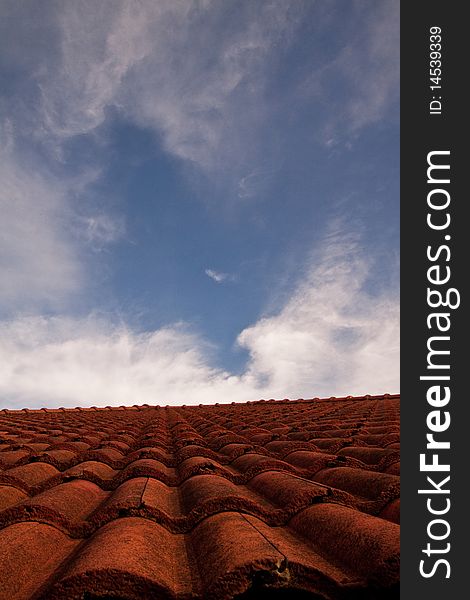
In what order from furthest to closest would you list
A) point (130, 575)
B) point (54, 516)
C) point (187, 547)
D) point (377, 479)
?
point (377, 479)
point (54, 516)
point (187, 547)
point (130, 575)

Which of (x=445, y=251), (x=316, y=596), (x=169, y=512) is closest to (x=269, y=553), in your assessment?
(x=316, y=596)

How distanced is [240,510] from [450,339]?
146cm

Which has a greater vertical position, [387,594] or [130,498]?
[130,498]

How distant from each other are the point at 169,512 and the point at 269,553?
109 centimetres

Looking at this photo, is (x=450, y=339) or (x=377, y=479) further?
(x=377, y=479)

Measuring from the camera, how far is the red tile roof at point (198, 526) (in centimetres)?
145

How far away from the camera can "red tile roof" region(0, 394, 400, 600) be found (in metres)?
1.45

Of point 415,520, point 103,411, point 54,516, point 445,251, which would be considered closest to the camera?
point 415,520

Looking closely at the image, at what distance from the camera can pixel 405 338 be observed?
7.82 ft

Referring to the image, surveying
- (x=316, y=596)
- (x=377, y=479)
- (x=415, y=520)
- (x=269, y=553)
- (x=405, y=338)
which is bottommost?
(x=316, y=596)

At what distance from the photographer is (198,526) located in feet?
7.07

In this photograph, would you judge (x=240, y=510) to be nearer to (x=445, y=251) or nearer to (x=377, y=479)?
(x=377, y=479)

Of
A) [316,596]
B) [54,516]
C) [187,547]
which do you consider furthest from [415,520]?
[54,516]

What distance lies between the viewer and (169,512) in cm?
244
